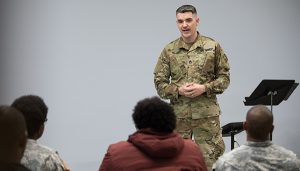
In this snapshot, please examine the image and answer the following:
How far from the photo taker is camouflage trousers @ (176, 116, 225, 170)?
4547mm

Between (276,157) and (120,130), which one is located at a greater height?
(276,157)

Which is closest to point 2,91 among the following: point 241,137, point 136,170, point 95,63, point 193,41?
point 95,63

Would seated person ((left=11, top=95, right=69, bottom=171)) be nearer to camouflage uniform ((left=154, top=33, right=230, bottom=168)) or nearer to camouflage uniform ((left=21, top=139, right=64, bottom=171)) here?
camouflage uniform ((left=21, top=139, right=64, bottom=171))

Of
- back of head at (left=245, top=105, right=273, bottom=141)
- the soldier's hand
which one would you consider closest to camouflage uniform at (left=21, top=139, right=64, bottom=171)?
back of head at (left=245, top=105, right=273, bottom=141)

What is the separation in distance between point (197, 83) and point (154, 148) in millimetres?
1996

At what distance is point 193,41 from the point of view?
15.3 feet

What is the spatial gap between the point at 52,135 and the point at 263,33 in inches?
107

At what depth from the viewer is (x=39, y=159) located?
2.77 metres

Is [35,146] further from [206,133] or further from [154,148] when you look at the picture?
[206,133]

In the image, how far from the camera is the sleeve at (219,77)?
4488mm

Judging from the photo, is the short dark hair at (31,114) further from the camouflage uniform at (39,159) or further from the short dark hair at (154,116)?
the short dark hair at (154,116)

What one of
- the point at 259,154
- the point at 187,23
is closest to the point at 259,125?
the point at 259,154

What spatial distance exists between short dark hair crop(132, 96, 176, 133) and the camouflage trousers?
1788mm

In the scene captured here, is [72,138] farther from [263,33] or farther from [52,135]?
[263,33]
